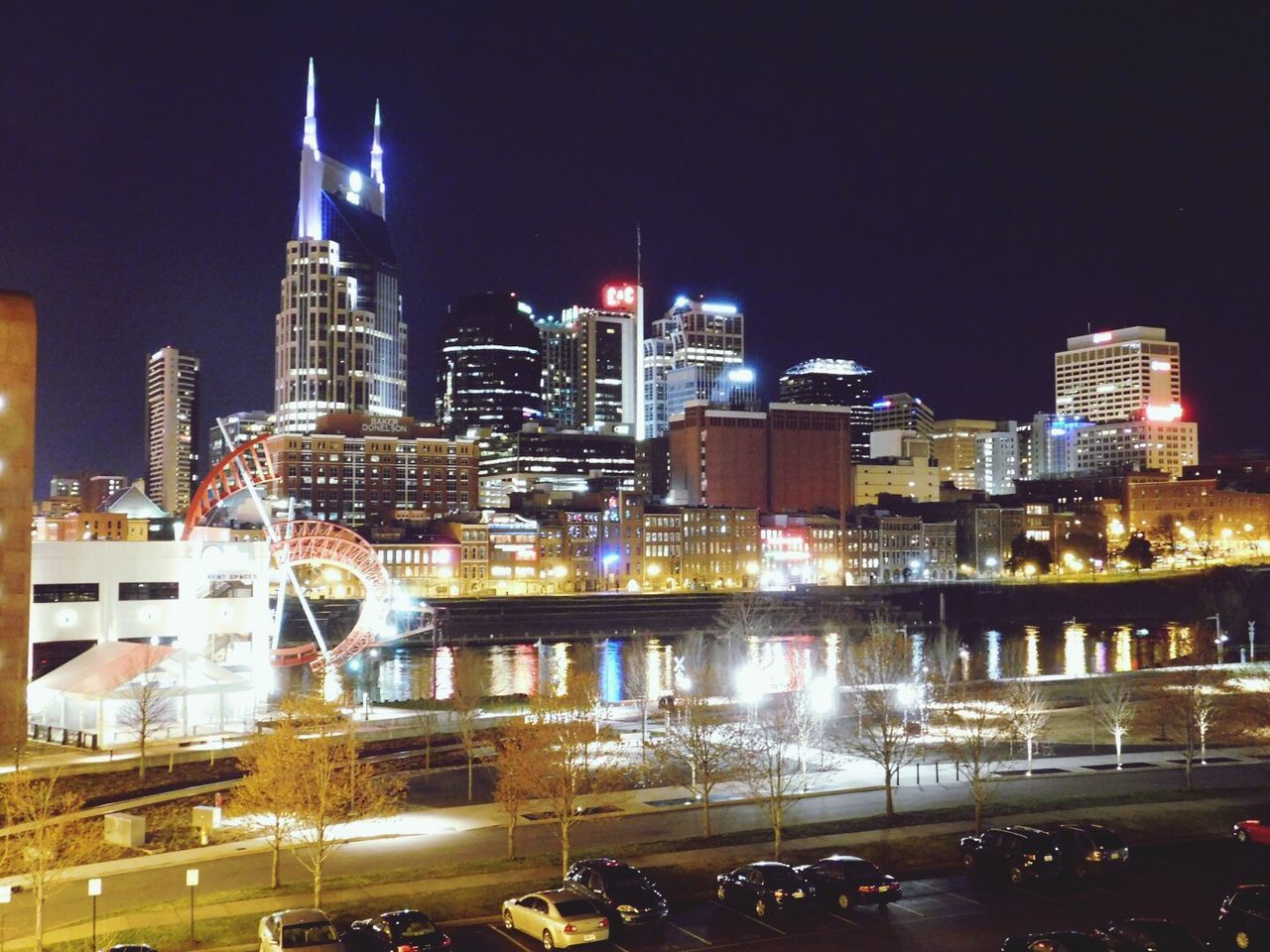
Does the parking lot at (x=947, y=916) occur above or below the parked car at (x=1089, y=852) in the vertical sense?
below

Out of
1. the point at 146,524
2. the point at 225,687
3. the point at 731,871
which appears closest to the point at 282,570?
the point at 225,687

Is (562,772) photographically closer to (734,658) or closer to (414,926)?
(414,926)

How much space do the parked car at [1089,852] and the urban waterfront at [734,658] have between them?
2691 centimetres

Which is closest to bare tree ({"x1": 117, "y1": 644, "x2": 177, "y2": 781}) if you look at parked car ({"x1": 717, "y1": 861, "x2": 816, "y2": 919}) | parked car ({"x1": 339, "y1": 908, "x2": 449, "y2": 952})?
parked car ({"x1": 339, "y1": 908, "x2": 449, "y2": 952})

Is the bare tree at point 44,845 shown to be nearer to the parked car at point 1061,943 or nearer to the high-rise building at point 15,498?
the high-rise building at point 15,498

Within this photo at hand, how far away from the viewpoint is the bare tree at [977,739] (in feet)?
101

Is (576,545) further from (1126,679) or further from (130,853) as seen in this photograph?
(130,853)

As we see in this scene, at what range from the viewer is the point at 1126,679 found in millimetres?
60281

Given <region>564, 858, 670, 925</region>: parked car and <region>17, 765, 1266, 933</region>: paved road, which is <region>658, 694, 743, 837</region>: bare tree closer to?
<region>17, 765, 1266, 933</region>: paved road

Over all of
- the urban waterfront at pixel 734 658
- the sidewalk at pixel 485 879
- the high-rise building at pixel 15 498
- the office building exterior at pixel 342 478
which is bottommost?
the urban waterfront at pixel 734 658

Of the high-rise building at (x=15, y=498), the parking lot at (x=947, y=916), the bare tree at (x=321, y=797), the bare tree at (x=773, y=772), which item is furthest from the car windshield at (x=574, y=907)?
the high-rise building at (x=15, y=498)

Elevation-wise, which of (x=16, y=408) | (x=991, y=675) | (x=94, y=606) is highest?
(x=16, y=408)

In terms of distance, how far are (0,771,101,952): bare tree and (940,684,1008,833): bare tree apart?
1930 cm

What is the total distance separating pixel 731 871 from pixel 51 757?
1002 inches
